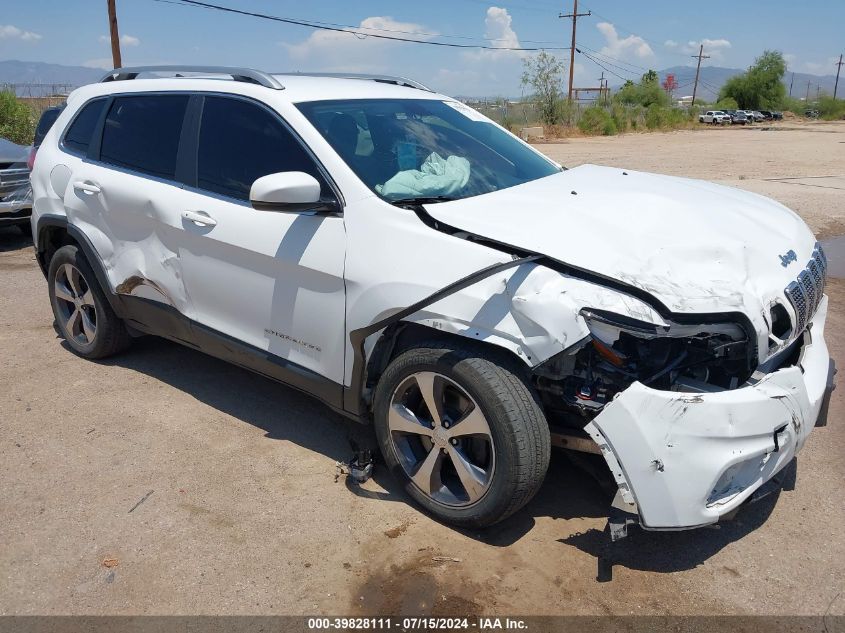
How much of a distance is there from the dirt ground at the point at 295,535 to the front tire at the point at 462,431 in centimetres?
19

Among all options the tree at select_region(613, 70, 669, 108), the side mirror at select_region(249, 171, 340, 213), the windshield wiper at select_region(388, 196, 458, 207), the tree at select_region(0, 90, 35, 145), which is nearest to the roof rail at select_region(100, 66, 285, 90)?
the side mirror at select_region(249, 171, 340, 213)

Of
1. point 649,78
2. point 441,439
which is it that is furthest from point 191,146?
point 649,78

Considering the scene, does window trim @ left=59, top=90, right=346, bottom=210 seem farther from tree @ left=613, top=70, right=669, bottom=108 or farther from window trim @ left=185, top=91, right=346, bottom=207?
tree @ left=613, top=70, right=669, bottom=108

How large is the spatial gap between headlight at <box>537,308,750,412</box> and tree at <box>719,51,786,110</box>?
99490 mm

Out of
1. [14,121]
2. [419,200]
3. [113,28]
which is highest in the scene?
[113,28]

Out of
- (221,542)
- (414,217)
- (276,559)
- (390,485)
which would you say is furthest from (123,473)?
(414,217)

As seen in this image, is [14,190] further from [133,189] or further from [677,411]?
[677,411]

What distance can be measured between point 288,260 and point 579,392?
152cm

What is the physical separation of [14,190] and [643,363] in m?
8.74

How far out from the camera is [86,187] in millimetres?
4527

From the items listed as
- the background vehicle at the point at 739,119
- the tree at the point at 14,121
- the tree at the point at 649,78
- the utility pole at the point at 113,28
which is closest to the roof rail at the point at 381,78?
the tree at the point at 14,121

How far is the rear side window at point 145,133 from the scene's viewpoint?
4.14 m

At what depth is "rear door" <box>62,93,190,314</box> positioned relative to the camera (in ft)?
13.5

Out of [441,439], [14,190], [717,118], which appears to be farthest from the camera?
[717,118]
